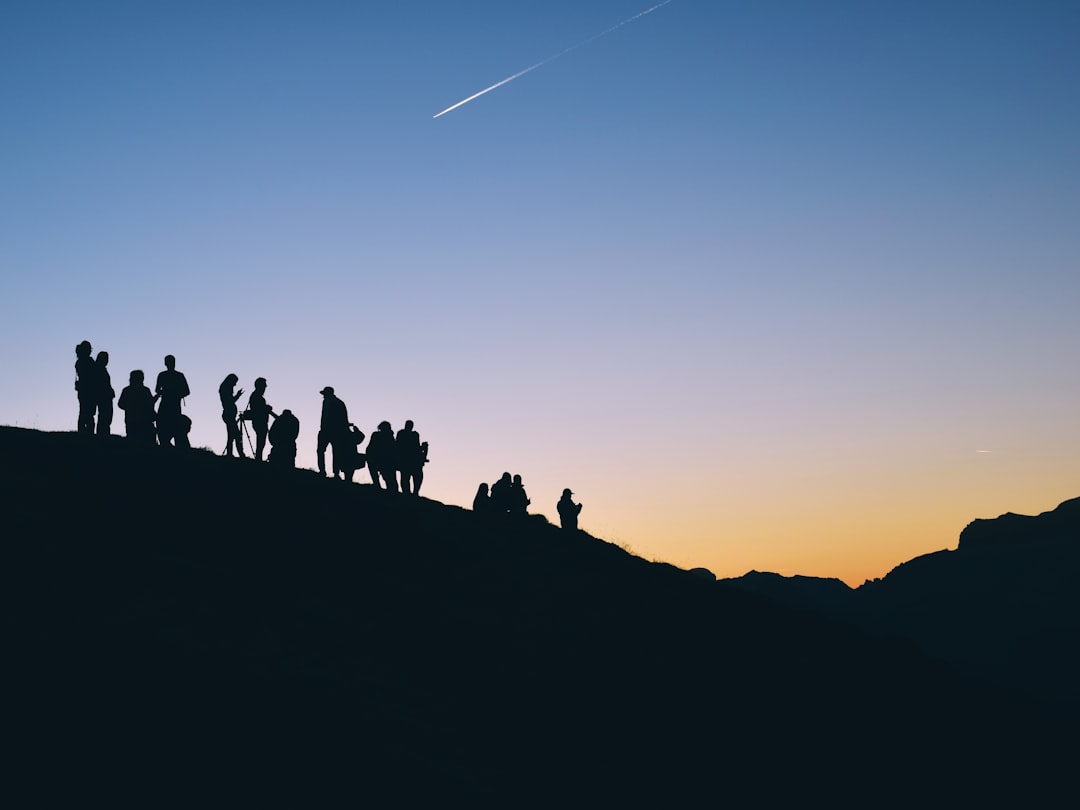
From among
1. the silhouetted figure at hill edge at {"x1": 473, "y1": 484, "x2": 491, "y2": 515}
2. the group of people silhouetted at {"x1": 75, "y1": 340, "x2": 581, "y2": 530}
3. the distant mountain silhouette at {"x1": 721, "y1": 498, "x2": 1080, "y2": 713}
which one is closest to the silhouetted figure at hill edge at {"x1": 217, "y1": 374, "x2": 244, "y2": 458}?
the group of people silhouetted at {"x1": 75, "y1": 340, "x2": 581, "y2": 530}

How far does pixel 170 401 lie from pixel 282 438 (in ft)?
9.57

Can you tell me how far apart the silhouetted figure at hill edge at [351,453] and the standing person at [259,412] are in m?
1.90

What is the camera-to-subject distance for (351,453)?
86.7 feet

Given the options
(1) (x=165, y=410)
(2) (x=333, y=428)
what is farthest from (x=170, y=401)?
(2) (x=333, y=428)

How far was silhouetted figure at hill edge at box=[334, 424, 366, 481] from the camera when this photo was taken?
2631cm

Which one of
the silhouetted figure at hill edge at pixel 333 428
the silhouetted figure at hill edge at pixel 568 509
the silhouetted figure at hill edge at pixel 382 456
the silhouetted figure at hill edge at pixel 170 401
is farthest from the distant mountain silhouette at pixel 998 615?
the silhouetted figure at hill edge at pixel 170 401

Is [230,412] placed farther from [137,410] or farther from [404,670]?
[404,670]

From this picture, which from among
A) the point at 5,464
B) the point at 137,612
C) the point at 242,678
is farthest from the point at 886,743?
the point at 5,464

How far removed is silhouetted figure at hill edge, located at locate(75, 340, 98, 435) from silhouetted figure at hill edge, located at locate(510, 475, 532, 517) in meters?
12.1

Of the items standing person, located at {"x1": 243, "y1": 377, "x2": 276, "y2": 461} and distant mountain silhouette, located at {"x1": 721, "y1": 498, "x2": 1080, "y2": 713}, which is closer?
standing person, located at {"x1": 243, "y1": 377, "x2": 276, "y2": 461}

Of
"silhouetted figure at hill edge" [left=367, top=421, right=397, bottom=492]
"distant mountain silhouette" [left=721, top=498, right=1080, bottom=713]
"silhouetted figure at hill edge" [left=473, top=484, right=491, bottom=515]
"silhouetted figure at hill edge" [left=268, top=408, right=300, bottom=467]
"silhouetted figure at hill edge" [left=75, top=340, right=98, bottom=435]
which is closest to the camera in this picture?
"silhouetted figure at hill edge" [left=75, top=340, right=98, bottom=435]

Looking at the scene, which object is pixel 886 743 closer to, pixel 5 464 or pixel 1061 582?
pixel 5 464

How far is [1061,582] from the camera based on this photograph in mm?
193250

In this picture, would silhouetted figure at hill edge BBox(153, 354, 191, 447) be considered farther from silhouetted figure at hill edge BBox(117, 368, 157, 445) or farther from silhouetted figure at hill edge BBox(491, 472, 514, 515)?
silhouetted figure at hill edge BBox(491, 472, 514, 515)
